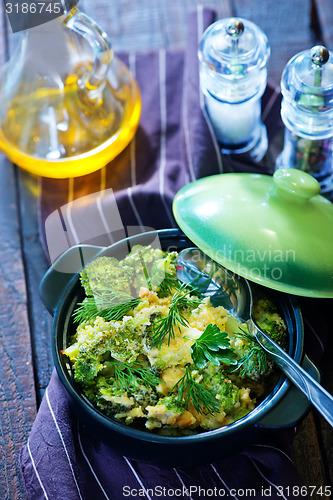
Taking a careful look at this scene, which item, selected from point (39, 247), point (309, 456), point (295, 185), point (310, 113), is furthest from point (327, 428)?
point (39, 247)

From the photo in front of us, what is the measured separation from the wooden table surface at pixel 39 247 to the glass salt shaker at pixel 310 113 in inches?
12.1

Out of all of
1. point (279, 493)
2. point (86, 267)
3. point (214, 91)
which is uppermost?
point (214, 91)

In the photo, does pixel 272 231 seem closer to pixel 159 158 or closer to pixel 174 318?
pixel 174 318

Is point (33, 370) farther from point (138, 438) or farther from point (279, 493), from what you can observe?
point (279, 493)

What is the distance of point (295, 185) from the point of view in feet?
3.42

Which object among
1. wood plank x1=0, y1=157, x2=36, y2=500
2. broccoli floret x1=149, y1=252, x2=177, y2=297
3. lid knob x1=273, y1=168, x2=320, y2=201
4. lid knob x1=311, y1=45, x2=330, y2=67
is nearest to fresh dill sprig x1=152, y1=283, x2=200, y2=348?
broccoli floret x1=149, y1=252, x2=177, y2=297

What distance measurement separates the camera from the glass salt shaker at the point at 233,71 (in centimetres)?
118

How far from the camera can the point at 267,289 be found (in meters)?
1.09

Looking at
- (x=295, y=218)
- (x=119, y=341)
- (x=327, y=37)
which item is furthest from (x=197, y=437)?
(x=327, y=37)

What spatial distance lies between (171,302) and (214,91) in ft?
1.62

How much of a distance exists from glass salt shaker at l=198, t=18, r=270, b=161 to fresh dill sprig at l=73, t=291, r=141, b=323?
51cm

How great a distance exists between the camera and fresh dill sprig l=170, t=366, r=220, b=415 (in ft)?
3.02

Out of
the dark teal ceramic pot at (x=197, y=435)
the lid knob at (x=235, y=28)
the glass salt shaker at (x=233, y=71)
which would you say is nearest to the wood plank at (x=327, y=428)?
the dark teal ceramic pot at (x=197, y=435)

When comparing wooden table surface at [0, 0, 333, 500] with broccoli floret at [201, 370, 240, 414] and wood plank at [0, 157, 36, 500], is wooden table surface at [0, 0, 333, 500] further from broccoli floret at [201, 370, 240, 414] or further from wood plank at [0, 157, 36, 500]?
broccoli floret at [201, 370, 240, 414]
